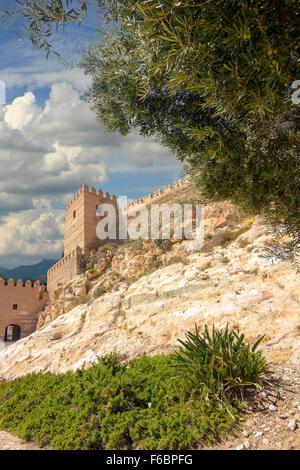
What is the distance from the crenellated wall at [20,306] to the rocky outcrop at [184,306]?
12.8 m

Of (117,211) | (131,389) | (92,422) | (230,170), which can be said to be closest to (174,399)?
(131,389)

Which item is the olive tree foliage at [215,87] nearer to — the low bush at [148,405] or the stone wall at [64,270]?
the low bush at [148,405]

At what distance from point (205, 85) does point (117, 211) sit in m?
27.8

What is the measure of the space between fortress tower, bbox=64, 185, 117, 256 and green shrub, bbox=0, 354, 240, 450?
20.3 meters

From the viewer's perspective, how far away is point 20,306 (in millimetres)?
28297

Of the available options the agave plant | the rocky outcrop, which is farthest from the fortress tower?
the agave plant

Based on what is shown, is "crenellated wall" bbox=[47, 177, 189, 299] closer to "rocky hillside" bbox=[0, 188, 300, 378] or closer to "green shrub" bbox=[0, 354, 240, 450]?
"rocky hillside" bbox=[0, 188, 300, 378]

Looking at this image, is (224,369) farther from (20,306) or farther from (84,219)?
(20,306)

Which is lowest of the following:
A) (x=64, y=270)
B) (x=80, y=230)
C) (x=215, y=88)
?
(x=64, y=270)

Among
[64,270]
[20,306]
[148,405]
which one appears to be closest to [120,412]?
[148,405]

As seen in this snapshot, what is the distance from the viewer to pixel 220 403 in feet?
15.0

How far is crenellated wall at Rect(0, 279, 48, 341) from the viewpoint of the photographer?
27.8 meters

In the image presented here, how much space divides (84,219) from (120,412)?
901 inches
